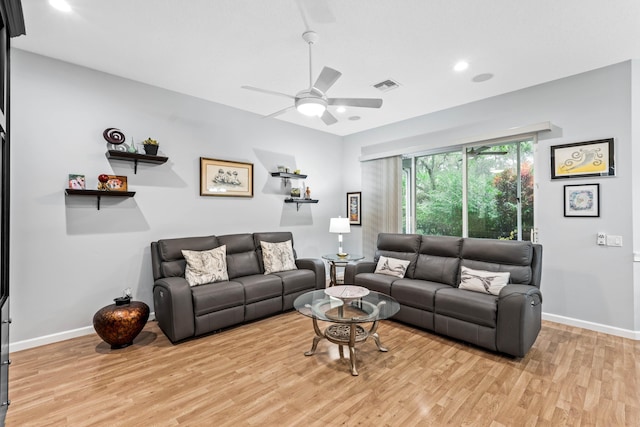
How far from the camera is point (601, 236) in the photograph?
329 cm

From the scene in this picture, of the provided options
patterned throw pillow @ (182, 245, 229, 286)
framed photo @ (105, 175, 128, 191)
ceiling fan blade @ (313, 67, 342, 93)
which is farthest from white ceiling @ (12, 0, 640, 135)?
patterned throw pillow @ (182, 245, 229, 286)

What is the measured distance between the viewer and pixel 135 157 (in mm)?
3434

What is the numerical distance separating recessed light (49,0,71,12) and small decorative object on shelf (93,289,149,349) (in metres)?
2.51

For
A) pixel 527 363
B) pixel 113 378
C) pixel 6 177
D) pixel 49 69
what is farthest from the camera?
pixel 49 69

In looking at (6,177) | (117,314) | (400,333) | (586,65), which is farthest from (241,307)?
(586,65)

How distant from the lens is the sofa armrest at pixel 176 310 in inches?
117

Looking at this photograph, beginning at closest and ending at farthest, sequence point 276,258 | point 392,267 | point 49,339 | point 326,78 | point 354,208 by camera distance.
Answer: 1. point 326,78
2. point 49,339
3. point 392,267
4. point 276,258
5. point 354,208

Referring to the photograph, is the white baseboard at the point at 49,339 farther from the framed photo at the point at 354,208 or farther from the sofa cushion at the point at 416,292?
the framed photo at the point at 354,208

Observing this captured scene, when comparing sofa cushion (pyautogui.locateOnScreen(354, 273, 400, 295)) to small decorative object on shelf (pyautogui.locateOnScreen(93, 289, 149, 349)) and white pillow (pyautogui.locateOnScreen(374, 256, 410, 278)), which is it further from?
small decorative object on shelf (pyautogui.locateOnScreen(93, 289, 149, 349))

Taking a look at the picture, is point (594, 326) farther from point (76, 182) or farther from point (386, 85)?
point (76, 182)

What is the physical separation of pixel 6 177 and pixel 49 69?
6.97ft

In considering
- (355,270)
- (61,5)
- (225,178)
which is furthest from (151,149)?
(355,270)

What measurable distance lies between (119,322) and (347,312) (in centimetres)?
213

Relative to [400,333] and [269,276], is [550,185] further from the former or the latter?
[269,276]
